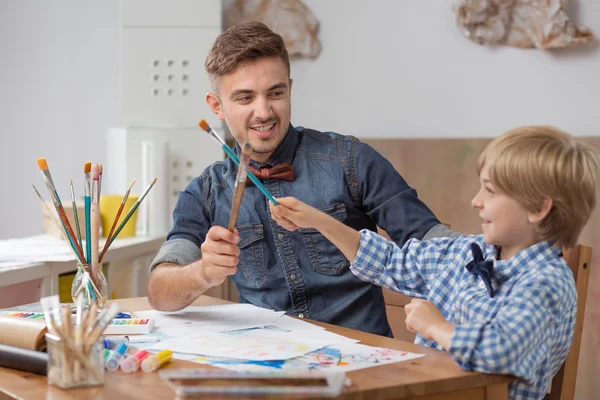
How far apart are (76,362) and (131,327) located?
282 millimetres

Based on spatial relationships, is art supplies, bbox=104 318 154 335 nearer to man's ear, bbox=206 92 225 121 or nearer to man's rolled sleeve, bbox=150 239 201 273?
man's rolled sleeve, bbox=150 239 201 273

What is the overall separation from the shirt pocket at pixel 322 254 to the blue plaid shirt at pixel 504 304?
0.28 m

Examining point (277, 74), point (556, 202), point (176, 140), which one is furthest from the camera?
point (176, 140)

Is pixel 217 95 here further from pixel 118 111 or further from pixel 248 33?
pixel 118 111

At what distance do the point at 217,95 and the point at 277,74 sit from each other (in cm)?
17

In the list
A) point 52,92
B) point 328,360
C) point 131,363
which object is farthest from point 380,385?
point 52,92

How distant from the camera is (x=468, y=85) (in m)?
2.75

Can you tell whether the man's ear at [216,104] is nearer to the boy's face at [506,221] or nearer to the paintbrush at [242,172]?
the paintbrush at [242,172]

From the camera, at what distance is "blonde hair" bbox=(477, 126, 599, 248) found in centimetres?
120

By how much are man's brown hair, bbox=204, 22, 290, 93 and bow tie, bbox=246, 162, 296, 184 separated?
0.77 feet

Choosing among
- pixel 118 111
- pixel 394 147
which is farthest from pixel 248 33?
pixel 118 111

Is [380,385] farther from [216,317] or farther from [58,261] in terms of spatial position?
[58,261]

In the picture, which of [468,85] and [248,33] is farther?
[468,85]

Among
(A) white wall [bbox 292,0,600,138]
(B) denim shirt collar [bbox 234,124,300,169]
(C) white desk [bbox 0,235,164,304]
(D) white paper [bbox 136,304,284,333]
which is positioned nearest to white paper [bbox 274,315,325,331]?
(D) white paper [bbox 136,304,284,333]
